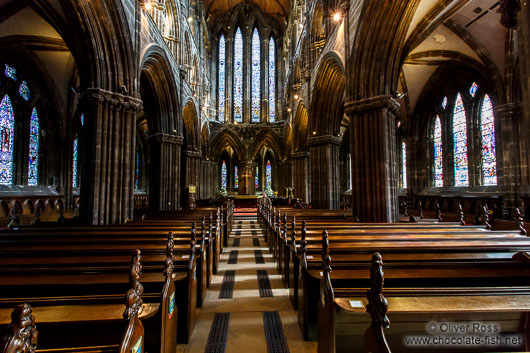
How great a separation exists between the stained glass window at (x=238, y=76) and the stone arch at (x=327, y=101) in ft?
47.8

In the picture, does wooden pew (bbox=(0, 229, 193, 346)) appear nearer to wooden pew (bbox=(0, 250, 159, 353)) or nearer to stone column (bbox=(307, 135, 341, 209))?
wooden pew (bbox=(0, 250, 159, 353))

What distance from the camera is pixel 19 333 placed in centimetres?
96

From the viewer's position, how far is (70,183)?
600 inches

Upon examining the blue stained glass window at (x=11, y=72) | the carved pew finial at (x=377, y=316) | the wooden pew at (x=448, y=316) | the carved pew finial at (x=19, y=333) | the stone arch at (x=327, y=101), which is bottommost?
the wooden pew at (x=448, y=316)

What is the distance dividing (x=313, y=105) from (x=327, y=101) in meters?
0.85

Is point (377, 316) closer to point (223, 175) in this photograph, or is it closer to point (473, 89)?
A: point (473, 89)

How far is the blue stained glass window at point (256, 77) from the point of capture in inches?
1134

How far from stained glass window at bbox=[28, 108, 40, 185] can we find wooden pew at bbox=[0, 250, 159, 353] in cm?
1502

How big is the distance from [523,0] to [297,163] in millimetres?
17756

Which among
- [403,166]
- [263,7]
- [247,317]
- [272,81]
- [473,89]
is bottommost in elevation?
[247,317]

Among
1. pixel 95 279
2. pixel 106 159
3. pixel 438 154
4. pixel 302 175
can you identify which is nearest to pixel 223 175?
pixel 302 175

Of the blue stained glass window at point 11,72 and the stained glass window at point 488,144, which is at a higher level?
the blue stained glass window at point 11,72

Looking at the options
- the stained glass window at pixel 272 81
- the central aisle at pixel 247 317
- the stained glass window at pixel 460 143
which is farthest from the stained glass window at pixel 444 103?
the stained glass window at pixel 272 81

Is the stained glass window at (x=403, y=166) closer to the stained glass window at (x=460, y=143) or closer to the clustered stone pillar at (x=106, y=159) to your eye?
the stained glass window at (x=460, y=143)
